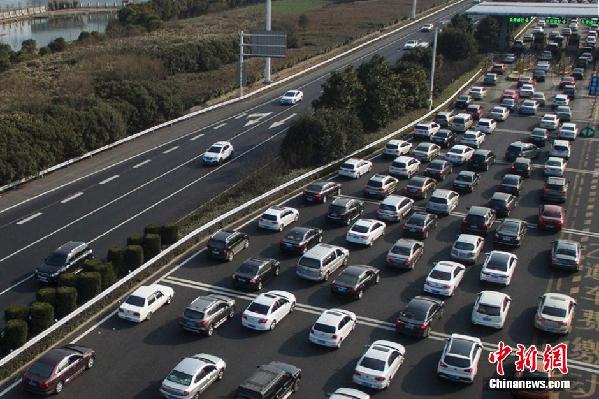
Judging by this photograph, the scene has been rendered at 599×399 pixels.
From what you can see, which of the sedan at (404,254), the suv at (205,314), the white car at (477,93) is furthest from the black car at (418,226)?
the white car at (477,93)

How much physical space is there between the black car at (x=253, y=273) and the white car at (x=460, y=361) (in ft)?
31.8

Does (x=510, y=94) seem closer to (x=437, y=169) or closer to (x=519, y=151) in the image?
(x=519, y=151)

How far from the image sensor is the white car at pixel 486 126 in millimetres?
61688

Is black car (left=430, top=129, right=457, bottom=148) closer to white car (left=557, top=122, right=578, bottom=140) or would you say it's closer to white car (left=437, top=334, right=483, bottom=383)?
white car (left=557, top=122, right=578, bottom=140)

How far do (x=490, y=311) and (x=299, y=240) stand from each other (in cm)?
1070

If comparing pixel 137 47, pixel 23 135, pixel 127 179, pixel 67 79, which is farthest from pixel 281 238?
pixel 137 47

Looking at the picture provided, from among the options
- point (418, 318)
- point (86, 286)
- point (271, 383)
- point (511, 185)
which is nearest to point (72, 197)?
point (86, 286)

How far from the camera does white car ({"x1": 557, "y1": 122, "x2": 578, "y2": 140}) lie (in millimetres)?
60125

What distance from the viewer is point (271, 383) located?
2486cm

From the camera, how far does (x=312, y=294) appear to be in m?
33.9

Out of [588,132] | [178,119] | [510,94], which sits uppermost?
[510,94]

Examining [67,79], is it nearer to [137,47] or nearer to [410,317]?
[137,47]

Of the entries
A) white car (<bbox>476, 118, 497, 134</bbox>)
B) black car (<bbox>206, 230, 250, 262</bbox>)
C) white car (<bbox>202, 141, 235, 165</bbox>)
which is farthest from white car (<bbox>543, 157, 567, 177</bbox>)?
black car (<bbox>206, 230, 250, 262</bbox>)

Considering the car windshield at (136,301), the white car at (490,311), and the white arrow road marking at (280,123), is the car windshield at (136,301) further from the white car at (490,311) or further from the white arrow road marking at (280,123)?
the white arrow road marking at (280,123)
